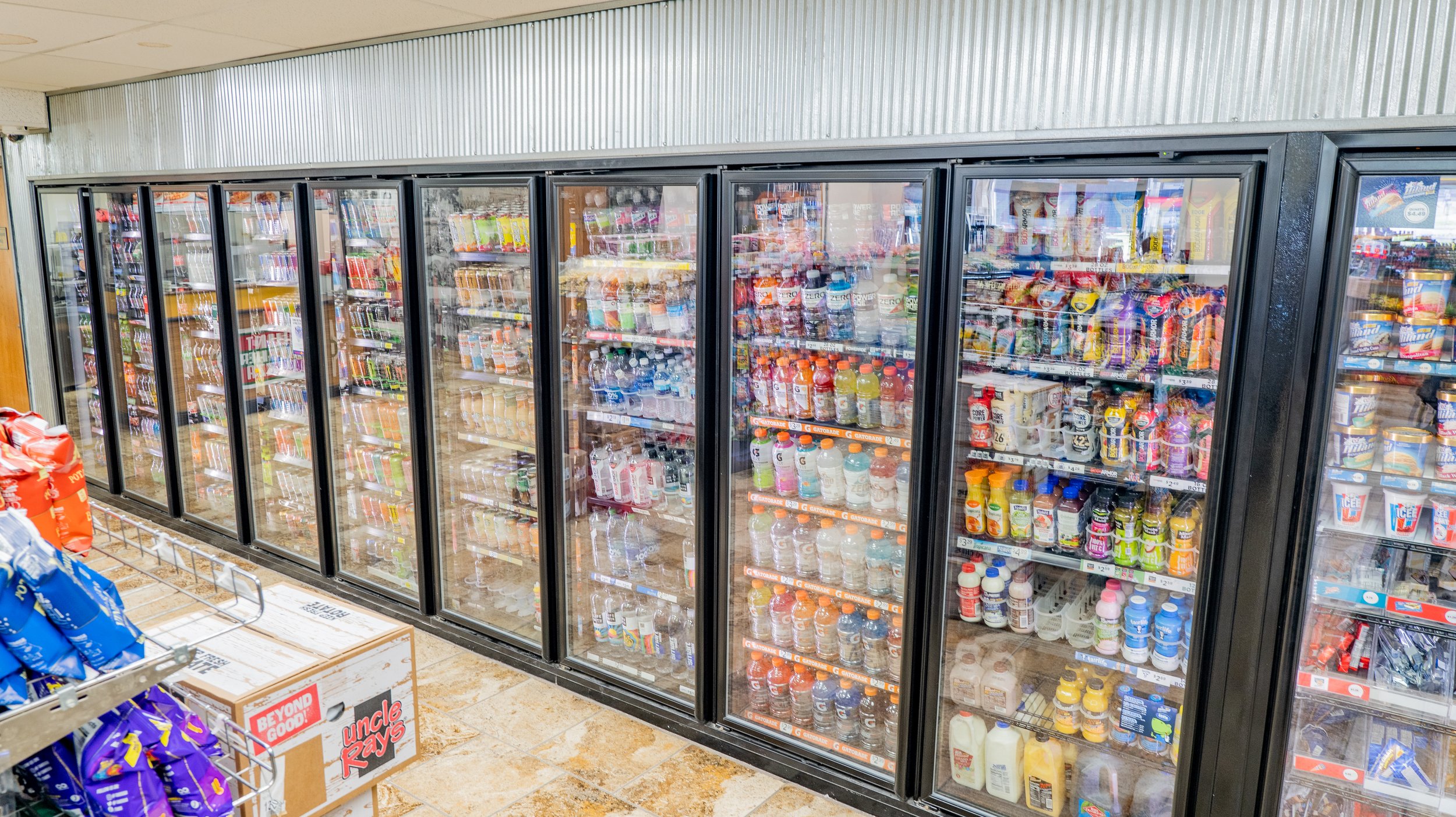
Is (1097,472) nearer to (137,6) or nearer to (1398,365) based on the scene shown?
→ (1398,365)

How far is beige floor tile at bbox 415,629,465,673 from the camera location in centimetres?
459

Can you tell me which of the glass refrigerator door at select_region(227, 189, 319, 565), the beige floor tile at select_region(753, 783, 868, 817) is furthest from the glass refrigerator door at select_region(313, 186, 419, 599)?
the beige floor tile at select_region(753, 783, 868, 817)

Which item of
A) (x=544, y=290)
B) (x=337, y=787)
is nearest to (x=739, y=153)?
(x=544, y=290)

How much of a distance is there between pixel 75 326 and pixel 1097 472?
742cm

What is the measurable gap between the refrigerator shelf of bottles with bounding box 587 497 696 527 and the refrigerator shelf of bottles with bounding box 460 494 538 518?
0.34 meters

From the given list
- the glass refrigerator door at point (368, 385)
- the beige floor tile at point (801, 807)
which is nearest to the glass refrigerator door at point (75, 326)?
the glass refrigerator door at point (368, 385)

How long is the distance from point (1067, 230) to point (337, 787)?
8.29ft

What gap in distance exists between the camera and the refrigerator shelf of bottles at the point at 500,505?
4613mm

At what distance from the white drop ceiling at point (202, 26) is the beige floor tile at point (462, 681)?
2867mm

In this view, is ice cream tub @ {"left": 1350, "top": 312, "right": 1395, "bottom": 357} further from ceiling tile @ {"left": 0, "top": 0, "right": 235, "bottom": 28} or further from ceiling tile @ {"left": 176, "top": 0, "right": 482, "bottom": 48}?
ceiling tile @ {"left": 0, "top": 0, "right": 235, "bottom": 28}

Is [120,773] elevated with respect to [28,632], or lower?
lower

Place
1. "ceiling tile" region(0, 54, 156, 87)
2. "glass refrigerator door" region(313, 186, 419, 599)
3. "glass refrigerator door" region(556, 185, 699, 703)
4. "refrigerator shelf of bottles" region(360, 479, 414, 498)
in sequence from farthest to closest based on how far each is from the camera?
"ceiling tile" region(0, 54, 156, 87)
"refrigerator shelf of bottles" region(360, 479, 414, 498)
"glass refrigerator door" region(313, 186, 419, 599)
"glass refrigerator door" region(556, 185, 699, 703)

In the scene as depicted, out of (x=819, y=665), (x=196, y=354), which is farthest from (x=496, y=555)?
(x=196, y=354)

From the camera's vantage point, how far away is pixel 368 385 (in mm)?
5125
